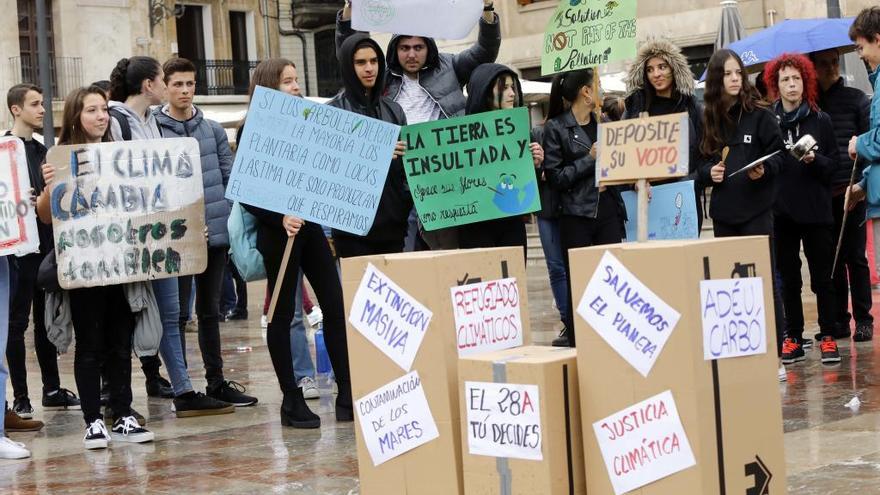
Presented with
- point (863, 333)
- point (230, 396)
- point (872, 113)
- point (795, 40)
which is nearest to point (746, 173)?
point (872, 113)

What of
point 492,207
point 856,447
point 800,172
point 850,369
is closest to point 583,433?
point 856,447

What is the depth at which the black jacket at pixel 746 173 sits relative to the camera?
757cm

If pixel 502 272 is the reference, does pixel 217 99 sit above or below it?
above

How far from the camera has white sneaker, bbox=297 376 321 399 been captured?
819 centimetres

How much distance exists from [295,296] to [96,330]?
3.39 ft

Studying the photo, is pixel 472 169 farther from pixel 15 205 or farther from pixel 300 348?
pixel 15 205

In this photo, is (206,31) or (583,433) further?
(206,31)

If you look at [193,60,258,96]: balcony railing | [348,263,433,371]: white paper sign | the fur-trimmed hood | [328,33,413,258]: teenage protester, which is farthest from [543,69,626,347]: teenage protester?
[193,60,258,96]: balcony railing

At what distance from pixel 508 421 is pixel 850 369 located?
4.22m

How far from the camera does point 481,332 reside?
463 cm

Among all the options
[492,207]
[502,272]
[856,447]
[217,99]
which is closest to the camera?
[502,272]

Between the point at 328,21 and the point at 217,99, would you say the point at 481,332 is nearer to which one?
the point at 217,99

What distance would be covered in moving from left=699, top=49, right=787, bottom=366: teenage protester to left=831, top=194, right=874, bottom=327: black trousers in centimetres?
157

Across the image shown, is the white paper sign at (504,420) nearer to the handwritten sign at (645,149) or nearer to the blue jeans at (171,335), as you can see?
the handwritten sign at (645,149)
